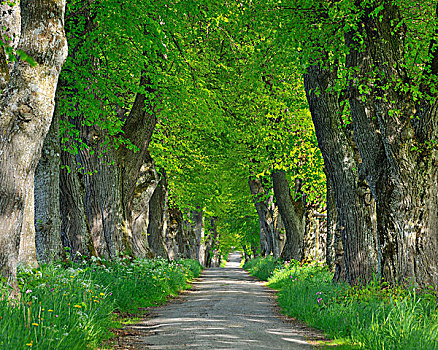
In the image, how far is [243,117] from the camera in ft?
66.4

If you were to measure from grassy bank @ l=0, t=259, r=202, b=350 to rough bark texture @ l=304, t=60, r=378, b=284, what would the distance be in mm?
4933

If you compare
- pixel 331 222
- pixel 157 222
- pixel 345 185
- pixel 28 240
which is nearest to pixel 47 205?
pixel 28 240

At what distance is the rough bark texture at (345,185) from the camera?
10953 millimetres

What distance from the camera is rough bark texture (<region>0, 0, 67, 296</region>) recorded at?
20.6 ft

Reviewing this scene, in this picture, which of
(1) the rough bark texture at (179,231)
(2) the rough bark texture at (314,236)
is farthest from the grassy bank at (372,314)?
(1) the rough bark texture at (179,231)

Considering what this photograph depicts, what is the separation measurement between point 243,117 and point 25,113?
14342 mm

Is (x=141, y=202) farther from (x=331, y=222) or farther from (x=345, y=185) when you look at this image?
(x=345, y=185)

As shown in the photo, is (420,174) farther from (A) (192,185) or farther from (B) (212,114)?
(A) (192,185)

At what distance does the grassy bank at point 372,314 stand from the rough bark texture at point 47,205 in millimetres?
5483

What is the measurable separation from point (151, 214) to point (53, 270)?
16093 mm

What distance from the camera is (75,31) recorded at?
459 inches

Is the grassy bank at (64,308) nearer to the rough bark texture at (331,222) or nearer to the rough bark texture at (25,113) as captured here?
the rough bark texture at (25,113)

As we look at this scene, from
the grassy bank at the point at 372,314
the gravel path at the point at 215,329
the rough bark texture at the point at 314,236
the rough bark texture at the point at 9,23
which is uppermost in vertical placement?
the rough bark texture at the point at 9,23

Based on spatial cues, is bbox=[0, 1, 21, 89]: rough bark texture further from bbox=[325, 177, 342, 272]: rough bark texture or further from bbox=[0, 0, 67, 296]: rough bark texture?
bbox=[325, 177, 342, 272]: rough bark texture
